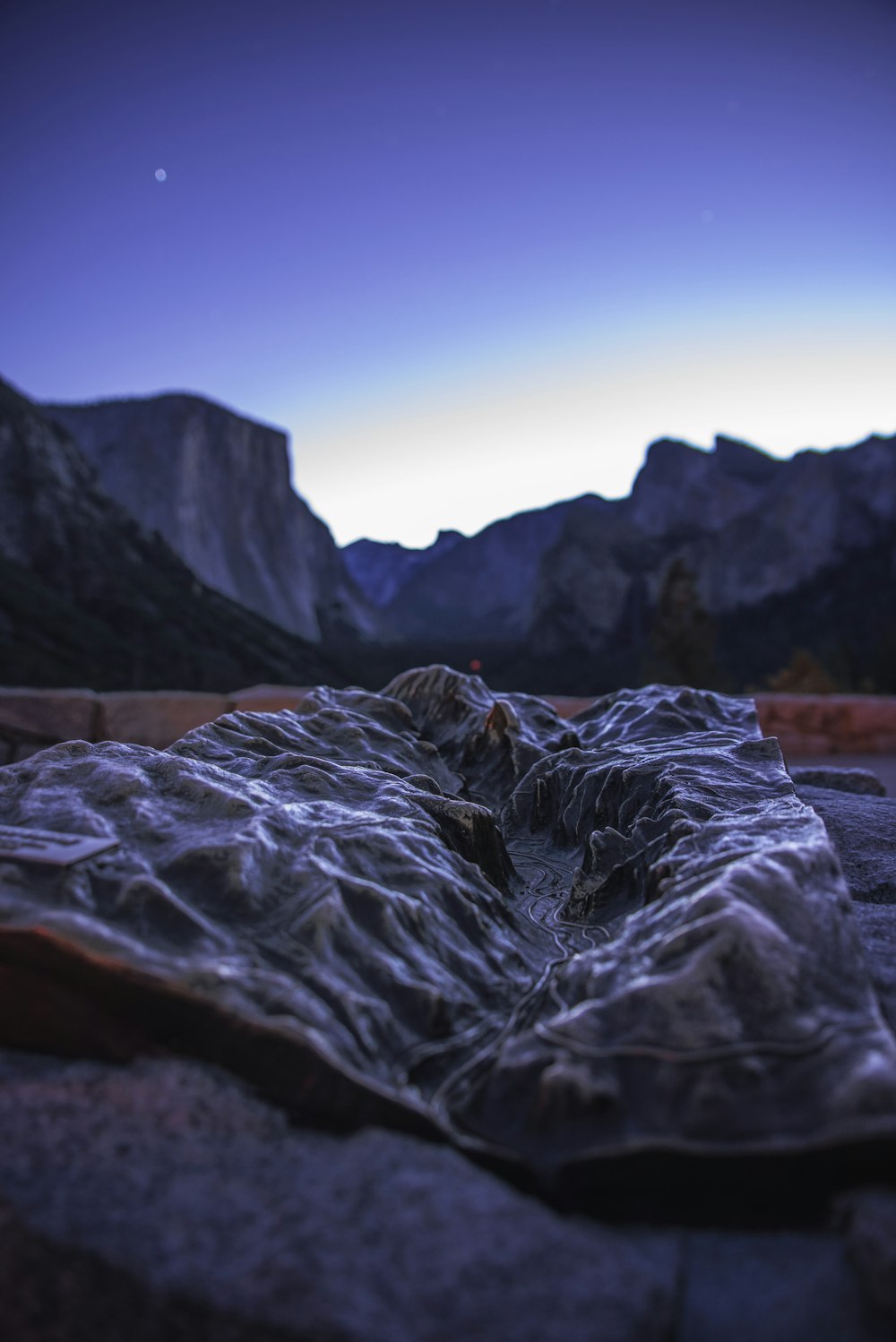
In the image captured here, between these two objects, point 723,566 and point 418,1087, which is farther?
point 723,566

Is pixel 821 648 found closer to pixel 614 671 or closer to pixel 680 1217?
pixel 614 671

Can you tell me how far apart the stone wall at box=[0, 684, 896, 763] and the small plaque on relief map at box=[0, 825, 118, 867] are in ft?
9.12

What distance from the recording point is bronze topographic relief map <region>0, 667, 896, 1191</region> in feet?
2.77

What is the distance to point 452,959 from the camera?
118 cm

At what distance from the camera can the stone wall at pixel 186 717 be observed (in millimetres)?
4086

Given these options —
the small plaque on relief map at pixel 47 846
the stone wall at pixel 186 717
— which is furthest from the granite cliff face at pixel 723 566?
the small plaque on relief map at pixel 47 846

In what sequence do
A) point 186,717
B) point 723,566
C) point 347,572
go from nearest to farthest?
point 186,717 → point 723,566 → point 347,572

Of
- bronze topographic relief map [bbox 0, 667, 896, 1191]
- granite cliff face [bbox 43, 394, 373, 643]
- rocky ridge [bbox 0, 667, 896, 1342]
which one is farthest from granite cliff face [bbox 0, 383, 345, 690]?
rocky ridge [bbox 0, 667, 896, 1342]

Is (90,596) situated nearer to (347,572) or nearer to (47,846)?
(47,846)

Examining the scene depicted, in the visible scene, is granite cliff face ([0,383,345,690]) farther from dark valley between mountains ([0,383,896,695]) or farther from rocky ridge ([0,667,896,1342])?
rocky ridge ([0,667,896,1342])

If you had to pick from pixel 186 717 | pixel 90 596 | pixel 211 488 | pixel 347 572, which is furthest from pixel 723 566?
pixel 186 717

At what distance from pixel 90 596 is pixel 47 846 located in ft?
72.9

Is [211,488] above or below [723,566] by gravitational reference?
above

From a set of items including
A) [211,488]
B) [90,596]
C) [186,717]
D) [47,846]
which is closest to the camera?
[47,846]
